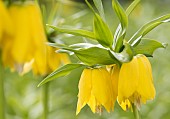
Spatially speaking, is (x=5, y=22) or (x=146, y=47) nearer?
(x=5, y=22)

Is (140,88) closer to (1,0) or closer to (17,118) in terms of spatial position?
(1,0)

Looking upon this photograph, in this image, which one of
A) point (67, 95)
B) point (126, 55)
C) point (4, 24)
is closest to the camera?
point (4, 24)

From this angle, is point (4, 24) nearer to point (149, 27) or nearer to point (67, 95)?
point (149, 27)

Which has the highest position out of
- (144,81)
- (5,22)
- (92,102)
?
(5,22)

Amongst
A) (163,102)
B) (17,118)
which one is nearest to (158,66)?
(163,102)

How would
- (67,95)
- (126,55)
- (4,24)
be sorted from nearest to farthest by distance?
1. (4,24)
2. (126,55)
3. (67,95)

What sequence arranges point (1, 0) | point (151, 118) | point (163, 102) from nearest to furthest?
point (1, 0) < point (151, 118) < point (163, 102)

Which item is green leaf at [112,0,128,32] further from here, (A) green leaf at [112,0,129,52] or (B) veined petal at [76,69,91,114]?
(B) veined petal at [76,69,91,114]

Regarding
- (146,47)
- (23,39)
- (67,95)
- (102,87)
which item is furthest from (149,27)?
(67,95)
